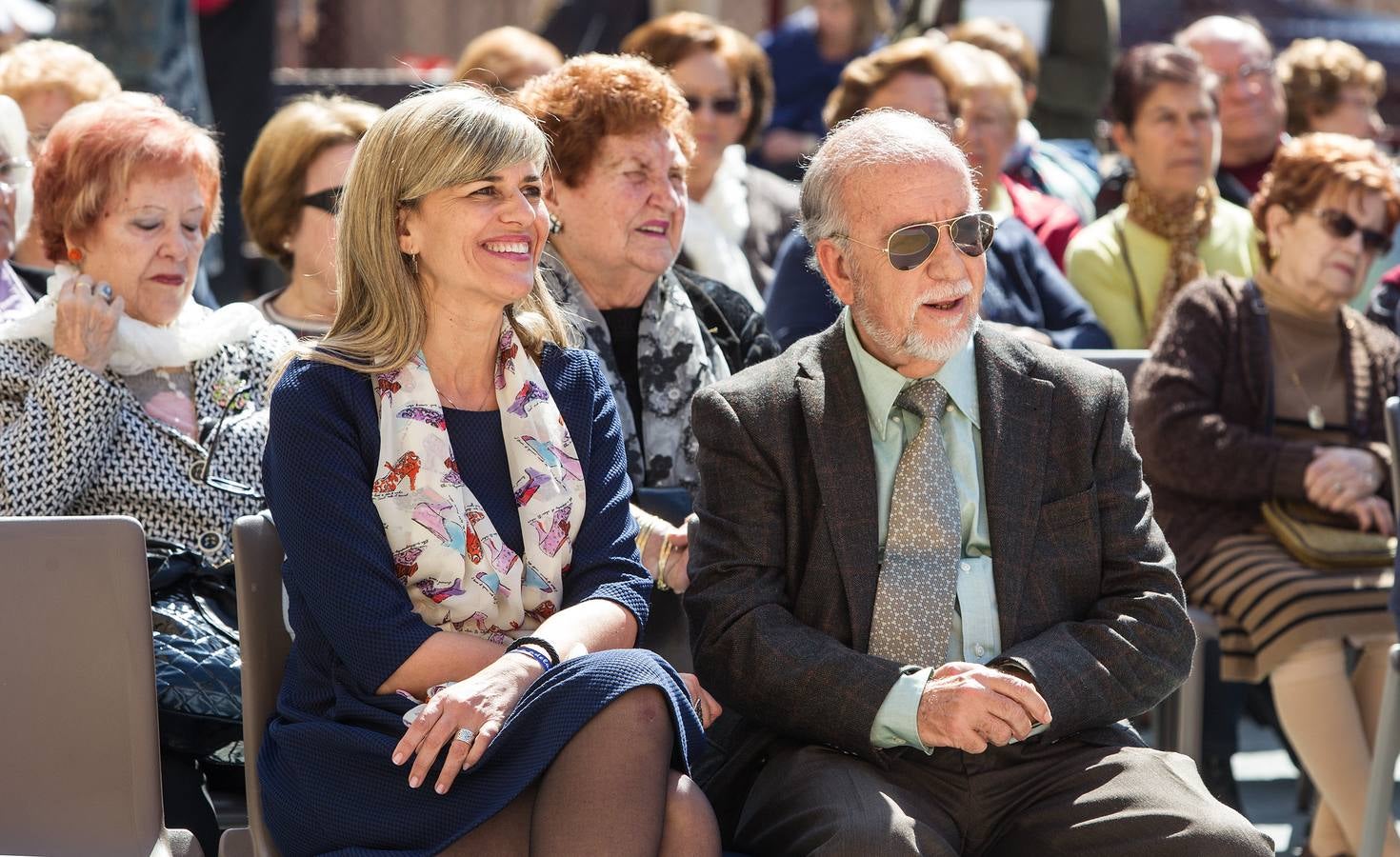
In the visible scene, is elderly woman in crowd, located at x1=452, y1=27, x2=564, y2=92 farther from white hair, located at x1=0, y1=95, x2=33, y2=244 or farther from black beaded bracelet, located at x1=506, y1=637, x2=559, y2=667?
black beaded bracelet, located at x1=506, y1=637, x2=559, y2=667

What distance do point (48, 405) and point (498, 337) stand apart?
2.86 ft

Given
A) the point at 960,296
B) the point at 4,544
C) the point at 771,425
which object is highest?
the point at 960,296

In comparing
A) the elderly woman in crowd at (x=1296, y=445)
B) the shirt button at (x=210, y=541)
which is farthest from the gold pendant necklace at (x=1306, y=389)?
the shirt button at (x=210, y=541)

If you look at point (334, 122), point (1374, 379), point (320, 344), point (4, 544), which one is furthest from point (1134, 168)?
point (4, 544)

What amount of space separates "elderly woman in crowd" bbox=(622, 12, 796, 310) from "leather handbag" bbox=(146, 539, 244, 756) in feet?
7.02

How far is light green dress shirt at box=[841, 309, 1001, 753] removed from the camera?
264 cm

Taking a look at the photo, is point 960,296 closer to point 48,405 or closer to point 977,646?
point 977,646

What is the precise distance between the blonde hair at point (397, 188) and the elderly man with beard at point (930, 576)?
0.50 metres

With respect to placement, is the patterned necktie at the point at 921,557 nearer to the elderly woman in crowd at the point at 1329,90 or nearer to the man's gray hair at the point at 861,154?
the man's gray hair at the point at 861,154

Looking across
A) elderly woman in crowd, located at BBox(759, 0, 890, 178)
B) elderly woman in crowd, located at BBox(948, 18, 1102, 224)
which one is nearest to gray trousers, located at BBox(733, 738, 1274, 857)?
elderly woman in crowd, located at BBox(948, 18, 1102, 224)

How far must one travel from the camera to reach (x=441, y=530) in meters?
2.54

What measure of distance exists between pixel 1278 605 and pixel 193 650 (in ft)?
7.95

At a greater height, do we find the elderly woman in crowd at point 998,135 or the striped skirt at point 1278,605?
the elderly woman in crowd at point 998,135

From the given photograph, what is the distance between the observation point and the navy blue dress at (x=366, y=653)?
2.30 meters
